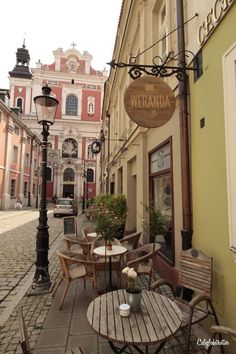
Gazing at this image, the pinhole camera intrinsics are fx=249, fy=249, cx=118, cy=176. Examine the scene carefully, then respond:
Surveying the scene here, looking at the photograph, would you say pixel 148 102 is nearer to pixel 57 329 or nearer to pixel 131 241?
pixel 57 329

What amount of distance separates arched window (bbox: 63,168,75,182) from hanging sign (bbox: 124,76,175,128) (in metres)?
41.7

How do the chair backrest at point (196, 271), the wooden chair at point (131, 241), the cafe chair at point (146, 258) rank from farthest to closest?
1. the wooden chair at point (131, 241)
2. the cafe chair at point (146, 258)
3. the chair backrest at point (196, 271)

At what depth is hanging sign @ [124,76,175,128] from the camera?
3879 millimetres

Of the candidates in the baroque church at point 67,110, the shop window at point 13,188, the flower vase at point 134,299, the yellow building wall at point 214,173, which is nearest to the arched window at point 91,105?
the baroque church at point 67,110

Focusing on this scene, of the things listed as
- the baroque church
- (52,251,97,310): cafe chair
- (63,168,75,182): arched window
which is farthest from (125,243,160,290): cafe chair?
(63,168,75,182): arched window

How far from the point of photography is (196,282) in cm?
334

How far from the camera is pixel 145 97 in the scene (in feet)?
12.8

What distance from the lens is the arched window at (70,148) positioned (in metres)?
45.5

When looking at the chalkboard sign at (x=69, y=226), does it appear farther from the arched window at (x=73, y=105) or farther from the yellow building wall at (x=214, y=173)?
the arched window at (x=73, y=105)

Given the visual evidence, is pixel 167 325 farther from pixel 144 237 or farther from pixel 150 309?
pixel 144 237

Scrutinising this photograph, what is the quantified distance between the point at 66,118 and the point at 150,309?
46216 mm

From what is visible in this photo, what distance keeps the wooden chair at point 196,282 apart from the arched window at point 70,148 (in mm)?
43343

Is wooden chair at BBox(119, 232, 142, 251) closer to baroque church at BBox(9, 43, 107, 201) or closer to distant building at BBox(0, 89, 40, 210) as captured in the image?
distant building at BBox(0, 89, 40, 210)

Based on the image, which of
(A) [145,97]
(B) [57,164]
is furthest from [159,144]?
(B) [57,164]
